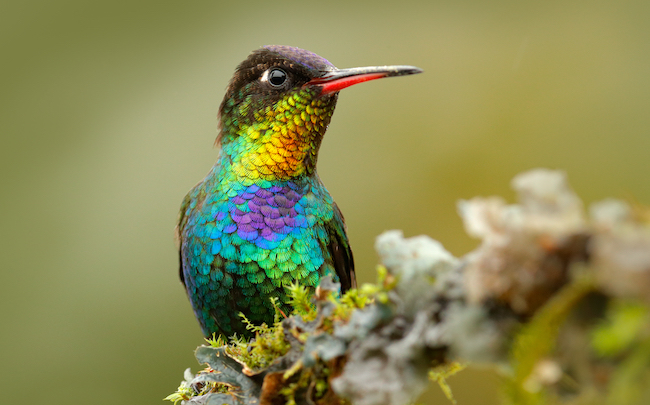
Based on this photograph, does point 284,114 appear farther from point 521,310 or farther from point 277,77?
point 521,310

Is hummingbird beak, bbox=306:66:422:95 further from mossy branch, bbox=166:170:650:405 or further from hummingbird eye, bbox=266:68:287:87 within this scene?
mossy branch, bbox=166:170:650:405

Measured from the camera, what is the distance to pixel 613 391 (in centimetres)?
72

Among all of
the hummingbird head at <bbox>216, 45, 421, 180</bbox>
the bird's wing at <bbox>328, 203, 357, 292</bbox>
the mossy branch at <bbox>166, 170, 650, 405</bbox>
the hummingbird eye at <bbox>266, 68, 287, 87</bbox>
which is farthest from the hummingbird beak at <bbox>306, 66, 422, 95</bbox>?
the mossy branch at <bbox>166, 170, 650, 405</bbox>

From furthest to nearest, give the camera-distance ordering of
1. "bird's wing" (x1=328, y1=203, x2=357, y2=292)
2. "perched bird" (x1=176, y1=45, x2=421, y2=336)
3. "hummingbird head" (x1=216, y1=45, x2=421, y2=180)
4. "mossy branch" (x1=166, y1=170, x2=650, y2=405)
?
"bird's wing" (x1=328, y1=203, x2=357, y2=292), "hummingbird head" (x1=216, y1=45, x2=421, y2=180), "perched bird" (x1=176, y1=45, x2=421, y2=336), "mossy branch" (x1=166, y1=170, x2=650, y2=405)

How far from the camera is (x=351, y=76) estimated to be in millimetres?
2275

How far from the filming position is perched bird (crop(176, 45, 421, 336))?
2229 mm

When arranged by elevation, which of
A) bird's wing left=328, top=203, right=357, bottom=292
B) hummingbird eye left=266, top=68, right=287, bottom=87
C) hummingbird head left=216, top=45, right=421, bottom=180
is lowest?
bird's wing left=328, top=203, right=357, bottom=292

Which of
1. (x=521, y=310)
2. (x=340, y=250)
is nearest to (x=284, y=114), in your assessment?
(x=340, y=250)

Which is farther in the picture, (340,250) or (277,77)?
(340,250)

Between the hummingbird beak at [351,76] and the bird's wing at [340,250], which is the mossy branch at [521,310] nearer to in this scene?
the hummingbird beak at [351,76]

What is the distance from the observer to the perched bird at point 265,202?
7.31 ft

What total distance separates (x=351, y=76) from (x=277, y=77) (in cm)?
36

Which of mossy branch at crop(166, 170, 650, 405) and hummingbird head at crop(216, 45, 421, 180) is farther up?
hummingbird head at crop(216, 45, 421, 180)

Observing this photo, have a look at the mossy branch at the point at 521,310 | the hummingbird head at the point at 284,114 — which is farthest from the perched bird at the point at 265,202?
the mossy branch at the point at 521,310
